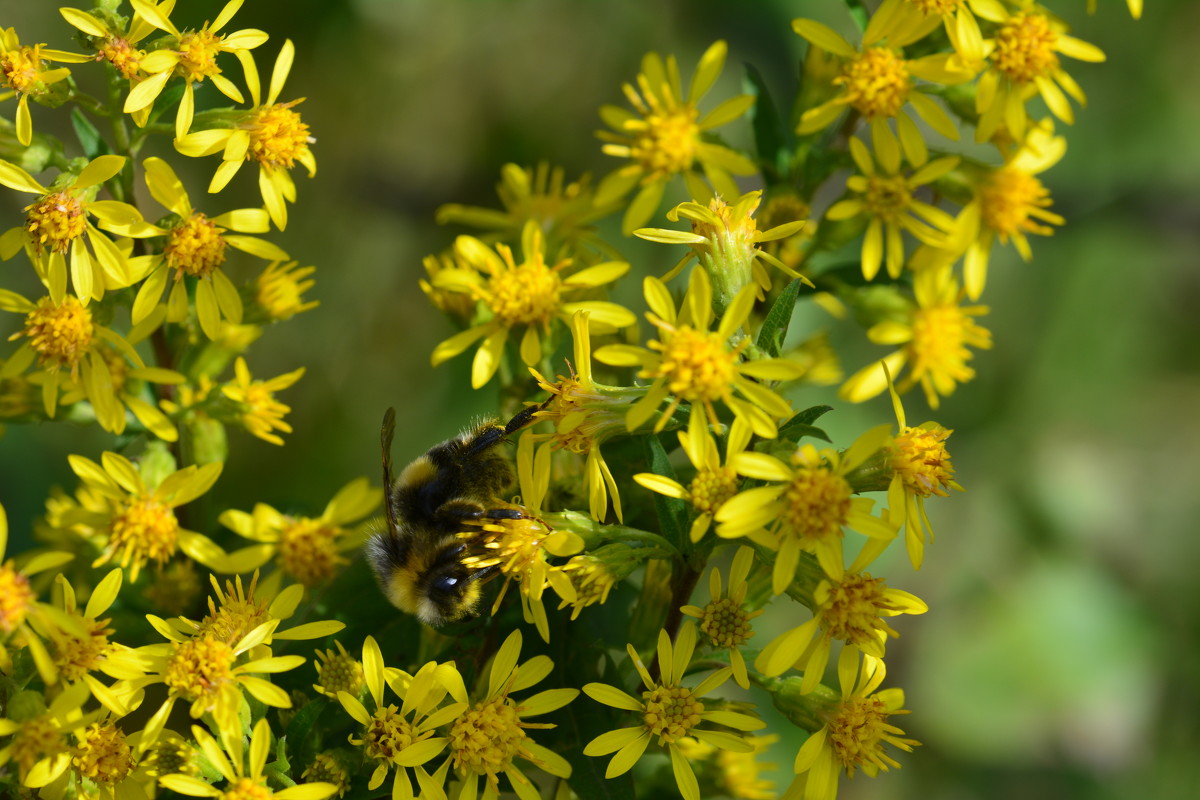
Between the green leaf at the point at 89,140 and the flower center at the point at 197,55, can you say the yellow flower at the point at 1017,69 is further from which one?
the green leaf at the point at 89,140

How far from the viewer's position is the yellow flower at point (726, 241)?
2500 millimetres

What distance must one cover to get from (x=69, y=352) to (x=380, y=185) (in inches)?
135

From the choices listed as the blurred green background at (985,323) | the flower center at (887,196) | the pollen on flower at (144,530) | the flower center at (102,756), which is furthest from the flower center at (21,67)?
the blurred green background at (985,323)

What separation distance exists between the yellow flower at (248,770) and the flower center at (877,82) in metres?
2.22

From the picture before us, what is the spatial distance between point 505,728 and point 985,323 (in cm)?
462

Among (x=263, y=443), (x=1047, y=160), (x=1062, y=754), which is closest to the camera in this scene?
(x=1047, y=160)

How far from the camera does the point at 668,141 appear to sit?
134 inches

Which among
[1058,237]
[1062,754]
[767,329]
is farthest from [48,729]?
[1058,237]

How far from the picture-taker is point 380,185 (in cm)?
595

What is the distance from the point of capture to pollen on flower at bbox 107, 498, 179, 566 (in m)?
2.81

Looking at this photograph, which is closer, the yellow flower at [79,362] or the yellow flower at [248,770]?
the yellow flower at [248,770]

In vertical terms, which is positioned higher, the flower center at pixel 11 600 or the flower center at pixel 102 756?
the flower center at pixel 11 600

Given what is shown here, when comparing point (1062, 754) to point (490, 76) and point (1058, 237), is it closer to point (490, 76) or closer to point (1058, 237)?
point (1058, 237)

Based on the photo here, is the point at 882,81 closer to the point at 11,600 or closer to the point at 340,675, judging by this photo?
the point at 340,675
